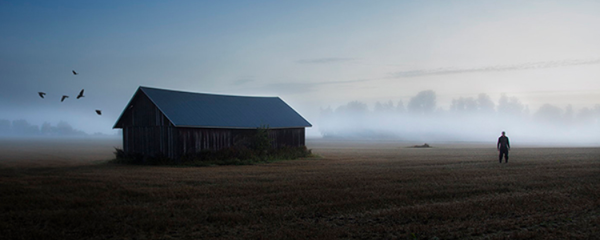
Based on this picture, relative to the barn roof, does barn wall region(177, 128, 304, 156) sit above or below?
below

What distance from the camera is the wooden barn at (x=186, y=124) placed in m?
30.4

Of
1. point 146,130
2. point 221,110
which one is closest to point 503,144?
point 221,110

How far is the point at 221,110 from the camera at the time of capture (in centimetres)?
3569

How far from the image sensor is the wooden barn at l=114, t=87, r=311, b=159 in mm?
30391

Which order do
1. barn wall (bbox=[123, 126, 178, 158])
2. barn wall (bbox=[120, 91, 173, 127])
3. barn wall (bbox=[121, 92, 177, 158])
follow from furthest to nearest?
1. barn wall (bbox=[120, 91, 173, 127])
2. barn wall (bbox=[121, 92, 177, 158])
3. barn wall (bbox=[123, 126, 178, 158])

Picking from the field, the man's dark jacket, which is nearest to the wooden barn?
the field

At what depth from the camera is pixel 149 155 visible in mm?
31188

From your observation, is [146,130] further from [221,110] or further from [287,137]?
[287,137]

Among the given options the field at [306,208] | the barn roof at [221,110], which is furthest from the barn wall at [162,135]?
the field at [306,208]

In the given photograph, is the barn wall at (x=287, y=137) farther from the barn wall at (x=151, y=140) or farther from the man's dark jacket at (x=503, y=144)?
the man's dark jacket at (x=503, y=144)

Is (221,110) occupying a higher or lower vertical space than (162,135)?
higher

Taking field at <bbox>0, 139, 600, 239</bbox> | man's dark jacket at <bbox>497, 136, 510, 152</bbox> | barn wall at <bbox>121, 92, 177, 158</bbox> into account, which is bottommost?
field at <bbox>0, 139, 600, 239</bbox>

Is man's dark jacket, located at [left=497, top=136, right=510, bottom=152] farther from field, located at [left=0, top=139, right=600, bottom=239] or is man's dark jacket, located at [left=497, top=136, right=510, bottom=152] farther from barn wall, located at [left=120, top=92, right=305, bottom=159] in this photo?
barn wall, located at [left=120, top=92, right=305, bottom=159]

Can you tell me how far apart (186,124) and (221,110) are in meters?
5.85
